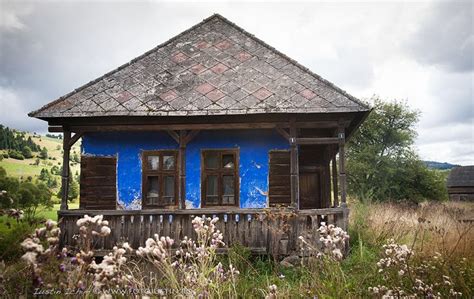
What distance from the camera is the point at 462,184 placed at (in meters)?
45.2

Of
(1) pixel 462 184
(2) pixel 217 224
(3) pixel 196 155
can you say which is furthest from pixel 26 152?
(1) pixel 462 184

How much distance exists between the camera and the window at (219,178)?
10219 mm

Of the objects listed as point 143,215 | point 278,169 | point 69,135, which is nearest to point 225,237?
point 143,215

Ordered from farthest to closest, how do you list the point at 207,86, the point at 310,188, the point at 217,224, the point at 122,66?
1. the point at 310,188
2. the point at 122,66
3. the point at 207,86
4. the point at 217,224

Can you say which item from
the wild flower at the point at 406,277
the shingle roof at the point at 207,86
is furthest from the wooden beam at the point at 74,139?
the wild flower at the point at 406,277

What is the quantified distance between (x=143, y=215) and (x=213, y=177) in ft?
7.95

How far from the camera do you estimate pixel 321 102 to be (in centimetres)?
886

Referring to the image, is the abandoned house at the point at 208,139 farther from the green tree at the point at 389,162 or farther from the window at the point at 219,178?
the green tree at the point at 389,162

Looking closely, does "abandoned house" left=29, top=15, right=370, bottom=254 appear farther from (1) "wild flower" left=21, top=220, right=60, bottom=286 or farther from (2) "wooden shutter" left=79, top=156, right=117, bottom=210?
(1) "wild flower" left=21, top=220, right=60, bottom=286

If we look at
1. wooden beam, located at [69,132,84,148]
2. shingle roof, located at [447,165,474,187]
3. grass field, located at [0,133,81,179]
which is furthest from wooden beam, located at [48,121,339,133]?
shingle roof, located at [447,165,474,187]

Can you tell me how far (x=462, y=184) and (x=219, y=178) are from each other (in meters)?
45.7

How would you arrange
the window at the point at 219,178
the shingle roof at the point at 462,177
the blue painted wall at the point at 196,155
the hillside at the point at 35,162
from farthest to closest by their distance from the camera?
the hillside at the point at 35,162 → the shingle roof at the point at 462,177 → the blue painted wall at the point at 196,155 → the window at the point at 219,178

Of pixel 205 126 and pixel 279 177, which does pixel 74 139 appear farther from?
pixel 279 177

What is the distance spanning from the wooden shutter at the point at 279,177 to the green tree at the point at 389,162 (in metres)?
18.4
